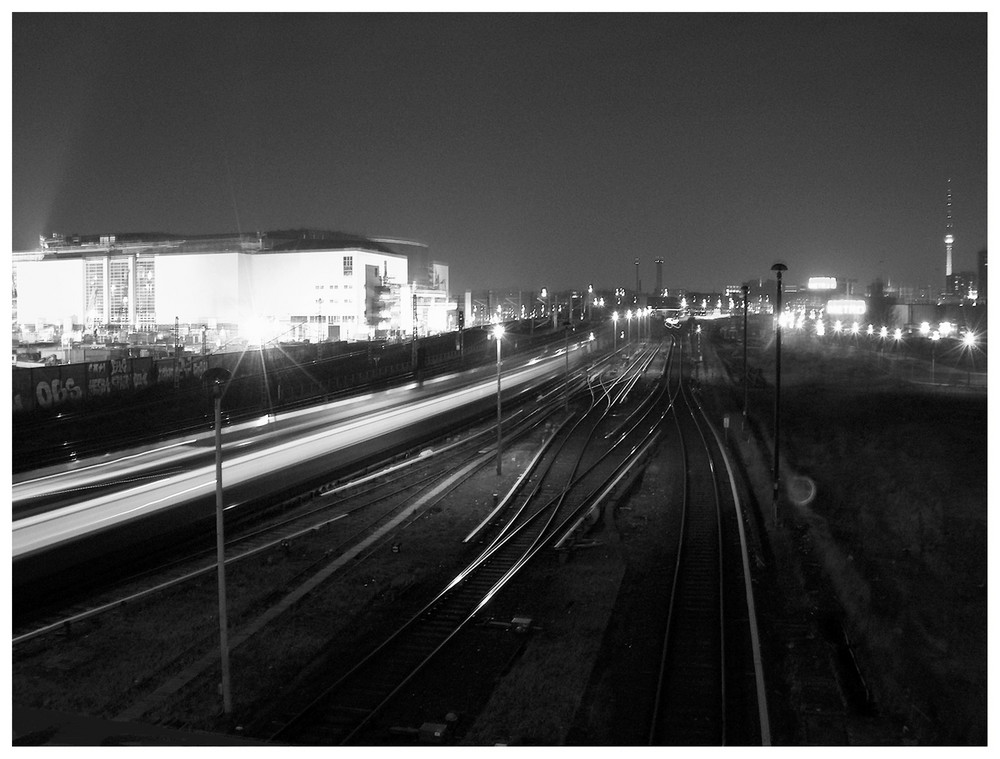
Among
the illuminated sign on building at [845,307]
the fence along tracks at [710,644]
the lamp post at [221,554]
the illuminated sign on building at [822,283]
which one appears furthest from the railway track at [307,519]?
the illuminated sign on building at [822,283]

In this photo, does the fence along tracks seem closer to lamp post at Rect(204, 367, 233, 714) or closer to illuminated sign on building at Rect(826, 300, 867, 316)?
lamp post at Rect(204, 367, 233, 714)

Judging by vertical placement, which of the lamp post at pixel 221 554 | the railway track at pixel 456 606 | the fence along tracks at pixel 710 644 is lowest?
the fence along tracks at pixel 710 644

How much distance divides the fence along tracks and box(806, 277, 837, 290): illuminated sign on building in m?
73.6

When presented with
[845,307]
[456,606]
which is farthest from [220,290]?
[456,606]

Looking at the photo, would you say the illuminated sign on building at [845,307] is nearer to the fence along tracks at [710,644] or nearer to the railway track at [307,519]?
the railway track at [307,519]

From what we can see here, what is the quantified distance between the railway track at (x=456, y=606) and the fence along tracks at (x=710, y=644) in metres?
2.17

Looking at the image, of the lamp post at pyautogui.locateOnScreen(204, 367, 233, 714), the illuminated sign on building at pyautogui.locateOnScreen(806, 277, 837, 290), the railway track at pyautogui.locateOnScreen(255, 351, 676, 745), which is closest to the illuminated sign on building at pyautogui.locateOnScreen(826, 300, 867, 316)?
the illuminated sign on building at pyautogui.locateOnScreen(806, 277, 837, 290)

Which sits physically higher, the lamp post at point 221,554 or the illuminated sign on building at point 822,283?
the illuminated sign on building at point 822,283

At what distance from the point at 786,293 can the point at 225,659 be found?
11293 centimetres

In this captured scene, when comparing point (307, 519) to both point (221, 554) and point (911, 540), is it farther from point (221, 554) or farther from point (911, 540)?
point (911, 540)

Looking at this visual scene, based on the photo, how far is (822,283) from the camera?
8294 centimetres

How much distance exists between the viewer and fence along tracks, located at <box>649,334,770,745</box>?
671 centimetres

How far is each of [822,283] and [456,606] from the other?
81.5 meters

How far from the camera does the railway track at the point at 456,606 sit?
262 inches
